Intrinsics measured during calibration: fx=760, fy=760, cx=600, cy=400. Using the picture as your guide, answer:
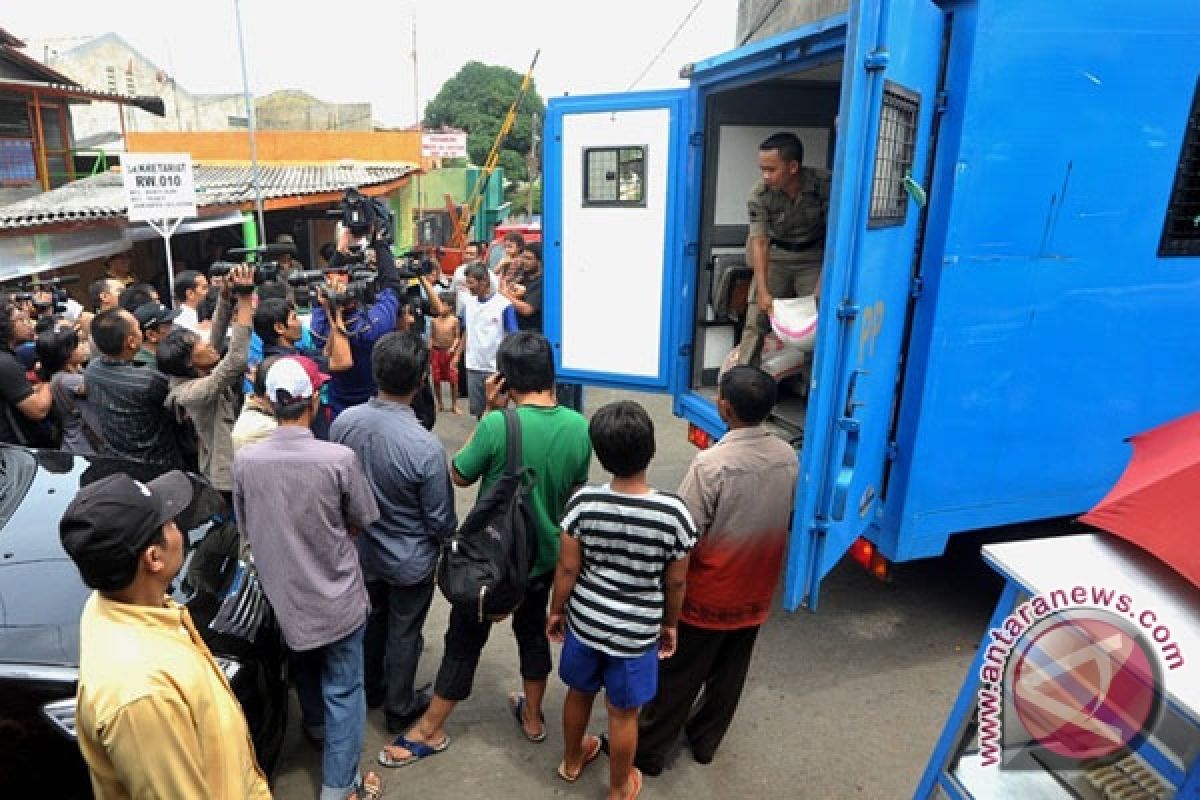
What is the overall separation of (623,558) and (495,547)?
1.62 feet

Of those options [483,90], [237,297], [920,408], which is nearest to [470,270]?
[237,297]

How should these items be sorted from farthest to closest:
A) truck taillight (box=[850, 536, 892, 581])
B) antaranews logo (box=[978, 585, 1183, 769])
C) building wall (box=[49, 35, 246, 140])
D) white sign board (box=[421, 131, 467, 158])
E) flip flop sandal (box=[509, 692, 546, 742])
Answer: building wall (box=[49, 35, 246, 140]), white sign board (box=[421, 131, 467, 158]), truck taillight (box=[850, 536, 892, 581]), flip flop sandal (box=[509, 692, 546, 742]), antaranews logo (box=[978, 585, 1183, 769])

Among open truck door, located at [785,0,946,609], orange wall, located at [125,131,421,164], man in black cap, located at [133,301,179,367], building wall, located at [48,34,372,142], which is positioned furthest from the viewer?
building wall, located at [48,34,372,142]

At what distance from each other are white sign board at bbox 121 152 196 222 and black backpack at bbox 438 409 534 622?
21.0 ft

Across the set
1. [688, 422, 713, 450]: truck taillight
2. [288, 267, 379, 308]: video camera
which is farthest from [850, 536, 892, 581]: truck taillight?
[288, 267, 379, 308]: video camera

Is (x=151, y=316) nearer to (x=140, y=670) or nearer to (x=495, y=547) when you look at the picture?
(x=495, y=547)

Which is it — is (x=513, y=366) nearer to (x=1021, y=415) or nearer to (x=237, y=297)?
(x=237, y=297)

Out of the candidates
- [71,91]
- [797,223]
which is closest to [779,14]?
[797,223]

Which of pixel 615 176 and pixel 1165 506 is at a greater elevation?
pixel 615 176

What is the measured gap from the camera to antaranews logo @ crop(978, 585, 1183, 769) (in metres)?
1.61

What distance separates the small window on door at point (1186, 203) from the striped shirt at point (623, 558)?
275 centimetres

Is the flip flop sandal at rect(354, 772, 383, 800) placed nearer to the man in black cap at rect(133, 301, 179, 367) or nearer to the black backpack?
the black backpack

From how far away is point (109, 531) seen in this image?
1.49m

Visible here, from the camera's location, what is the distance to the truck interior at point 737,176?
435 centimetres
